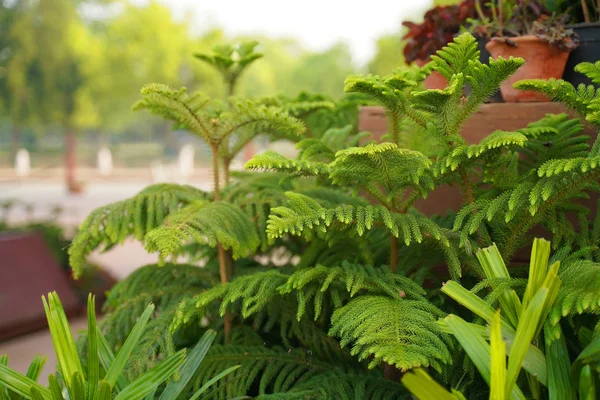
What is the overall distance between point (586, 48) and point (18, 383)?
1471mm

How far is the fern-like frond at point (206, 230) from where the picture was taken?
0.97 metres

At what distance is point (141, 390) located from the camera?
893 millimetres

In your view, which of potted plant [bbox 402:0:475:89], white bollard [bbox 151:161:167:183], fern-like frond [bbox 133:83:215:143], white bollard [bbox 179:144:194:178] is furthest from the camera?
white bollard [bbox 179:144:194:178]

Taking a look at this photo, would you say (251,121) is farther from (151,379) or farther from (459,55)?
(151,379)

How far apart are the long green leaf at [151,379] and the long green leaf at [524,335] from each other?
0.54 metres

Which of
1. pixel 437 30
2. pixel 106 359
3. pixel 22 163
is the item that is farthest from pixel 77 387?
pixel 22 163

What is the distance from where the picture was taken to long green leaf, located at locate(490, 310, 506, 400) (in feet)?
2.31

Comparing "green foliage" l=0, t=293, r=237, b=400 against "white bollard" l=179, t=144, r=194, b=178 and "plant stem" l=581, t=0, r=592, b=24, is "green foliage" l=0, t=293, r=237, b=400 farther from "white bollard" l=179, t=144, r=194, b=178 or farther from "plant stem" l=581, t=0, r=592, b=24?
"white bollard" l=179, t=144, r=194, b=178

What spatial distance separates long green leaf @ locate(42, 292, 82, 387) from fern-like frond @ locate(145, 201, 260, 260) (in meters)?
0.19

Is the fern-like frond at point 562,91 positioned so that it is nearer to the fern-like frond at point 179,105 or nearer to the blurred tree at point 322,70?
the fern-like frond at point 179,105

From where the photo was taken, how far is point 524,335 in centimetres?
74

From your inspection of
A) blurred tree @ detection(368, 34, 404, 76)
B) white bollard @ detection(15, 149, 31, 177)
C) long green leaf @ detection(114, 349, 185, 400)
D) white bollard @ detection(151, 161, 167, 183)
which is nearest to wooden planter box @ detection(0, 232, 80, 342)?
long green leaf @ detection(114, 349, 185, 400)

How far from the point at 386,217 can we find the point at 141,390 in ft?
1.71

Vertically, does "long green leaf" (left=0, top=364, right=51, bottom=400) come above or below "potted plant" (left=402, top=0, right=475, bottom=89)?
below
